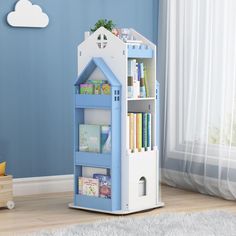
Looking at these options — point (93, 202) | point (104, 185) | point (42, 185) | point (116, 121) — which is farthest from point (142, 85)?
point (42, 185)

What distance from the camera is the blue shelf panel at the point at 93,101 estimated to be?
3.84m

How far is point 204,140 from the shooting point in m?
4.52

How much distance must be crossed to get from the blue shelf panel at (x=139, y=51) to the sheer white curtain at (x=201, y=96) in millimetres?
601

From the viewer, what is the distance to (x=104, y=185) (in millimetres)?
3910

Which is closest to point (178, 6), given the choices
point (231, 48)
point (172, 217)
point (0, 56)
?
point (231, 48)

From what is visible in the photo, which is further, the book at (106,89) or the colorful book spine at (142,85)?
the colorful book spine at (142,85)

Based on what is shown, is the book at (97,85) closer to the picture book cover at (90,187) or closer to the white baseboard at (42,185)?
the picture book cover at (90,187)

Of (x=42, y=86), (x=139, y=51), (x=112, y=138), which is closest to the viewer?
(x=112, y=138)

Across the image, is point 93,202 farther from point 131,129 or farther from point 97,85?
point 97,85

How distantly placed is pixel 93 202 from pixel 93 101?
62 cm

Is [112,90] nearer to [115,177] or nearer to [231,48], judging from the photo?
[115,177]


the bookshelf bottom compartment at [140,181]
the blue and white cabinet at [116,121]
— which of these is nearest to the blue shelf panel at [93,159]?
the blue and white cabinet at [116,121]

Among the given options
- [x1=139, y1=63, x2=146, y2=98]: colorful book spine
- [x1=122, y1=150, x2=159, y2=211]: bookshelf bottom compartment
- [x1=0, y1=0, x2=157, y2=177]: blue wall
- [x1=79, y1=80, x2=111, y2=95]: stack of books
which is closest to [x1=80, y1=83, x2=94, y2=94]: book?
[x1=79, y1=80, x2=111, y2=95]: stack of books

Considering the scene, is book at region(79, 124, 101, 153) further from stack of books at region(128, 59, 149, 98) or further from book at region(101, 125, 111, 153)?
stack of books at region(128, 59, 149, 98)
